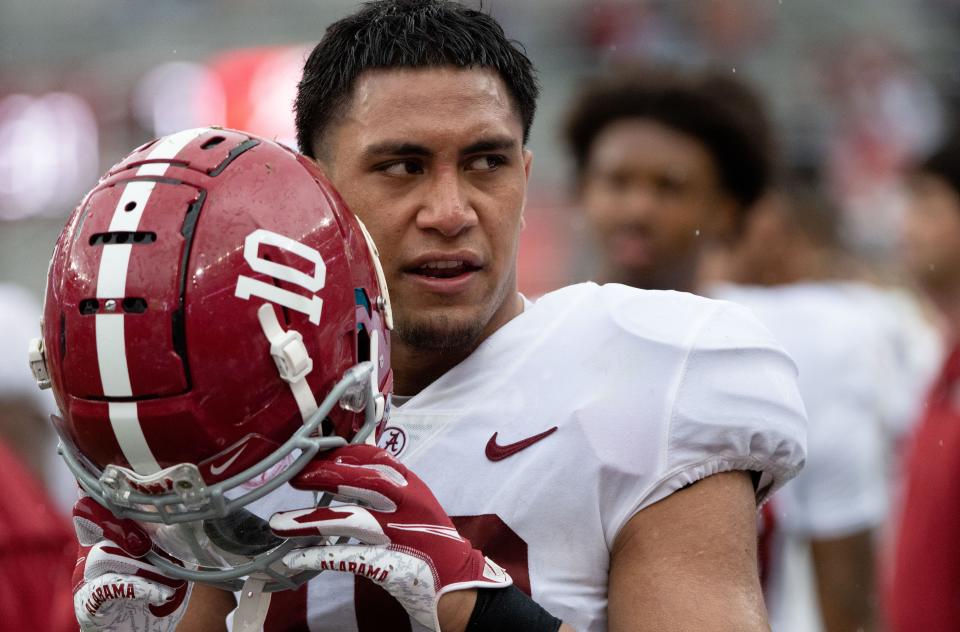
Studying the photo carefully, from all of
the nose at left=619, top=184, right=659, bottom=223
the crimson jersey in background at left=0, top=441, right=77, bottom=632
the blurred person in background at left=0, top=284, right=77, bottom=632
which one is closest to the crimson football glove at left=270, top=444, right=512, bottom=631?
the blurred person in background at left=0, top=284, right=77, bottom=632

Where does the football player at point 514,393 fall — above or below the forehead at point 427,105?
below

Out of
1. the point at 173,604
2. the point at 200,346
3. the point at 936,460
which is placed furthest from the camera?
the point at 936,460

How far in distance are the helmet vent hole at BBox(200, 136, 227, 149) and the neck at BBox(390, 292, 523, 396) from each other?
488 millimetres

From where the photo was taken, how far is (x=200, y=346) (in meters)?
1.60

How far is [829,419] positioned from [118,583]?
9.70ft

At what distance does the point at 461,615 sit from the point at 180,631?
687 mm

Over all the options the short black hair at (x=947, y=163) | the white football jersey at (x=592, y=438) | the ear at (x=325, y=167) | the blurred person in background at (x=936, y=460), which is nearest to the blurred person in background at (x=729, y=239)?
the blurred person in background at (x=936, y=460)

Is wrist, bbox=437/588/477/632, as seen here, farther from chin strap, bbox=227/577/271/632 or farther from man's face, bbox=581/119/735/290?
man's face, bbox=581/119/735/290

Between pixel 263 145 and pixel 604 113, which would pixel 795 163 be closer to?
pixel 604 113

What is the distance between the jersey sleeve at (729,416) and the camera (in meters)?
1.90

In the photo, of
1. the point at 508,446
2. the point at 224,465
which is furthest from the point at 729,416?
the point at 224,465

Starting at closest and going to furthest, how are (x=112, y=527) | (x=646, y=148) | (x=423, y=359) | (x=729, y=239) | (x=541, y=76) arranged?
(x=112, y=527) < (x=423, y=359) < (x=646, y=148) < (x=729, y=239) < (x=541, y=76)

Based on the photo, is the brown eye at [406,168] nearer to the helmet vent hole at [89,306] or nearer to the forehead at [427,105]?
the forehead at [427,105]

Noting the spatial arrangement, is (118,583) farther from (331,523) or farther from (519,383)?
(519,383)
